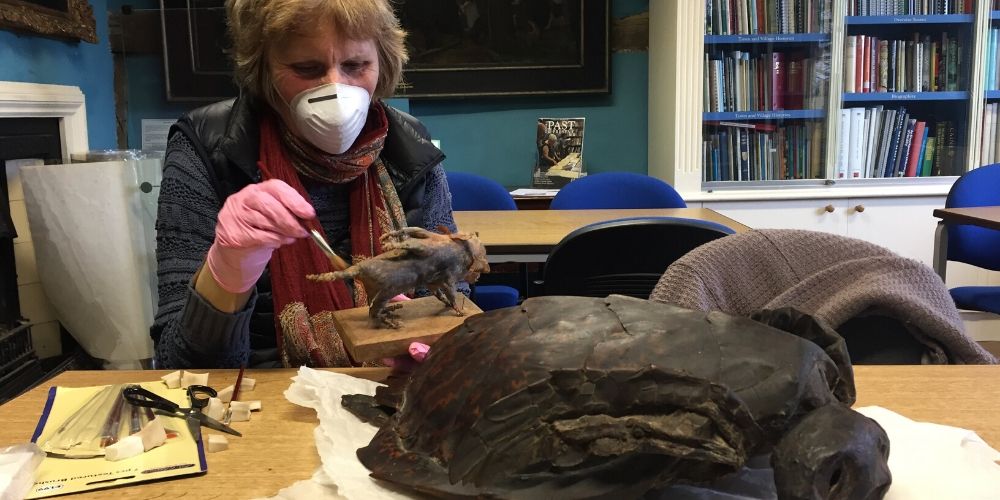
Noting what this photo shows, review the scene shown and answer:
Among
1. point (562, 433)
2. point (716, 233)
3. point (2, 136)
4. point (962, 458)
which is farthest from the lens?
point (2, 136)

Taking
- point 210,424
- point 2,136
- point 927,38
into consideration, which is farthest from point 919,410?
point 927,38

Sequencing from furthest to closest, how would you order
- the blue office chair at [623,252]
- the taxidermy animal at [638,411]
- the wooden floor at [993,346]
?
1. the wooden floor at [993,346]
2. the blue office chair at [623,252]
3. the taxidermy animal at [638,411]

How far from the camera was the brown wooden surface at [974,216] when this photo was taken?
2363 millimetres

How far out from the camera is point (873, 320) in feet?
3.40

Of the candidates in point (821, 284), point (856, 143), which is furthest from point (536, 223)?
point (856, 143)

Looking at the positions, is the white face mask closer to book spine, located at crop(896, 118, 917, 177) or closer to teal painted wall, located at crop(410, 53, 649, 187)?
teal painted wall, located at crop(410, 53, 649, 187)

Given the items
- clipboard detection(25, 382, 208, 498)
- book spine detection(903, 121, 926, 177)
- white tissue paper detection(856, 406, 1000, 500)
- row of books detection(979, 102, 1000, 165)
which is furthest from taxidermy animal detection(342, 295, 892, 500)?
row of books detection(979, 102, 1000, 165)

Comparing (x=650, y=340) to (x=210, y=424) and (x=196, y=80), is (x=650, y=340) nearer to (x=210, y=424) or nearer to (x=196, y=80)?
(x=210, y=424)

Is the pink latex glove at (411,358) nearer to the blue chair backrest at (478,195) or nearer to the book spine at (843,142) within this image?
the blue chair backrest at (478,195)

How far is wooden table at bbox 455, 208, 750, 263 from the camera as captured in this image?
1.97 meters

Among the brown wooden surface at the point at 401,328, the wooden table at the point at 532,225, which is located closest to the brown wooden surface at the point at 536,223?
the wooden table at the point at 532,225

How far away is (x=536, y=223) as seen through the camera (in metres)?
2.29

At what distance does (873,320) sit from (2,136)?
93.3 inches

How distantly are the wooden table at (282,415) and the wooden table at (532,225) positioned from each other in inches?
37.0
